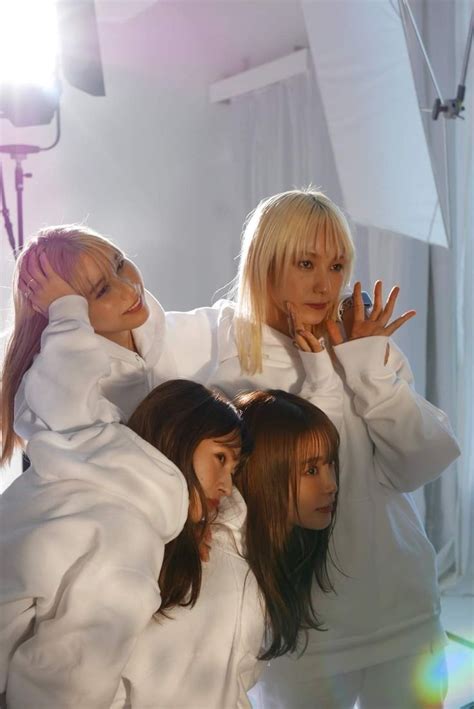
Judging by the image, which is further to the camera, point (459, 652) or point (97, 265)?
point (459, 652)

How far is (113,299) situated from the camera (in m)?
1.19

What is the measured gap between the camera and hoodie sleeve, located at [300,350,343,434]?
1.25 m

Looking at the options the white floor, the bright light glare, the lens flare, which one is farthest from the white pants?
the bright light glare

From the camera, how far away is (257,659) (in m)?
1.11

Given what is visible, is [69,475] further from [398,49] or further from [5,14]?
[5,14]

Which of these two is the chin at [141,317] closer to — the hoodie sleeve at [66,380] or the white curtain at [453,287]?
the hoodie sleeve at [66,380]

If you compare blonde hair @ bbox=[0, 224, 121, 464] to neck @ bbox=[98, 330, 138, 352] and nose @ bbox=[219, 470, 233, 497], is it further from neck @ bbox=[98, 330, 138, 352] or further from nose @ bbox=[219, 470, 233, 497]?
nose @ bbox=[219, 470, 233, 497]

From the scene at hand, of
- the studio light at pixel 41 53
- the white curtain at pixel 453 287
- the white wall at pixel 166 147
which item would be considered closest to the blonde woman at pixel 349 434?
the studio light at pixel 41 53

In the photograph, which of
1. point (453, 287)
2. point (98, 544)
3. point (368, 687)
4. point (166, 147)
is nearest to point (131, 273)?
point (98, 544)

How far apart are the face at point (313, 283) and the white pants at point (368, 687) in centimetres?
51

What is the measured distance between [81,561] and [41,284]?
40 centimetres

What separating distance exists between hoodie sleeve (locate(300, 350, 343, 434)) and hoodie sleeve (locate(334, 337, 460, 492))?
0.03 meters

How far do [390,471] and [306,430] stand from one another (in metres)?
0.22

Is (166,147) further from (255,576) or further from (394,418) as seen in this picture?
(255,576)
